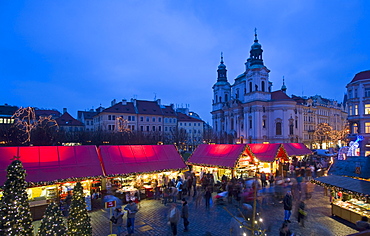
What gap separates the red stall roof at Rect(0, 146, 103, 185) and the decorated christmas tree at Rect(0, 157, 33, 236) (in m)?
5.51

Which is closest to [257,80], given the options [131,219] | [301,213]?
[301,213]

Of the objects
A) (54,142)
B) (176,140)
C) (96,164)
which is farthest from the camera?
(176,140)

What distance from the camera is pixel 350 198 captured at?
41.0ft

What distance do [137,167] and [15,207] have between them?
8830mm

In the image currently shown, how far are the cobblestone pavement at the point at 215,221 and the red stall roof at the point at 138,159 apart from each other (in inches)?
95.5

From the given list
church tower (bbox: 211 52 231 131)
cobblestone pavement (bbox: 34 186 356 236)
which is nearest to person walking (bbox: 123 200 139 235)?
cobblestone pavement (bbox: 34 186 356 236)

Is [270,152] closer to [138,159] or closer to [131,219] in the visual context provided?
[138,159]

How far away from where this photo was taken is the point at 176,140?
1948 inches

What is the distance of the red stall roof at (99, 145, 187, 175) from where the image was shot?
48.8ft

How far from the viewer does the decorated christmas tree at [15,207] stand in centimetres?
661

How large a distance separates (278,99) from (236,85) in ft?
50.5

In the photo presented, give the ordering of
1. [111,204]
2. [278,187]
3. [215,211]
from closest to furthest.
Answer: [111,204]
[215,211]
[278,187]

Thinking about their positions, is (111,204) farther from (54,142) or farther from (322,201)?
(54,142)

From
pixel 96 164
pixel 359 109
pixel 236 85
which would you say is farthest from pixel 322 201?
pixel 236 85
